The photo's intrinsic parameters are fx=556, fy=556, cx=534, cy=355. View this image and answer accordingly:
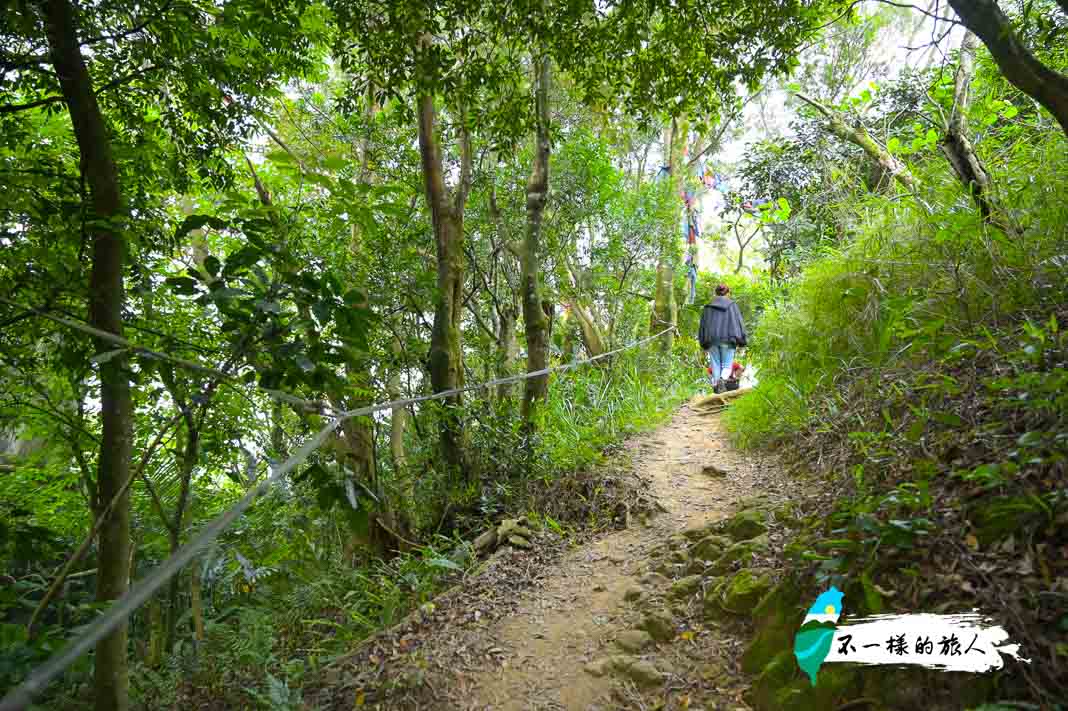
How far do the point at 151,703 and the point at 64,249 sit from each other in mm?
2170

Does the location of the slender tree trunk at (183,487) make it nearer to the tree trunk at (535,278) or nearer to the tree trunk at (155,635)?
the tree trunk at (155,635)

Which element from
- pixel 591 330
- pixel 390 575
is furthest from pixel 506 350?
pixel 390 575

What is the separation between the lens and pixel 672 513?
12.4ft

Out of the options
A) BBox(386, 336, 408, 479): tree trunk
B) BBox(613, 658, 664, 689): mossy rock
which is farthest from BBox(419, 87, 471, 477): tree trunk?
BBox(613, 658, 664, 689): mossy rock

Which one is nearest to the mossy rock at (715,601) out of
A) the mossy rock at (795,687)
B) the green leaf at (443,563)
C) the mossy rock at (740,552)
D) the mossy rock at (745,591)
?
the mossy rock at (745,591)

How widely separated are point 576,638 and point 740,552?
91 centimetres

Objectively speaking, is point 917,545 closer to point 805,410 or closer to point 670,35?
point 805,410

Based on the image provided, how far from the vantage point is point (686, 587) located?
272cm

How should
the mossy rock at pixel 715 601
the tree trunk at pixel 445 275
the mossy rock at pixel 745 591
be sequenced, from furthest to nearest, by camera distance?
the tree trunk at pixel 445 275 → the mossy rock at pixel 715 601 → the mossy rock at pixel 745 591

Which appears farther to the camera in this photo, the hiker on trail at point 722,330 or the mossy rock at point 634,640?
the hiker on trail at point 722,330

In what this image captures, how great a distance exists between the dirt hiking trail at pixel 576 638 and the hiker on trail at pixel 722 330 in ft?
10.1

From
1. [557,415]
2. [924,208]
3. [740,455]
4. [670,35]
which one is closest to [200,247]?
[557,415]

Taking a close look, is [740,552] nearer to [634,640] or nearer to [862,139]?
[634,640]

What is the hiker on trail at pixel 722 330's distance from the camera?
672 cm
